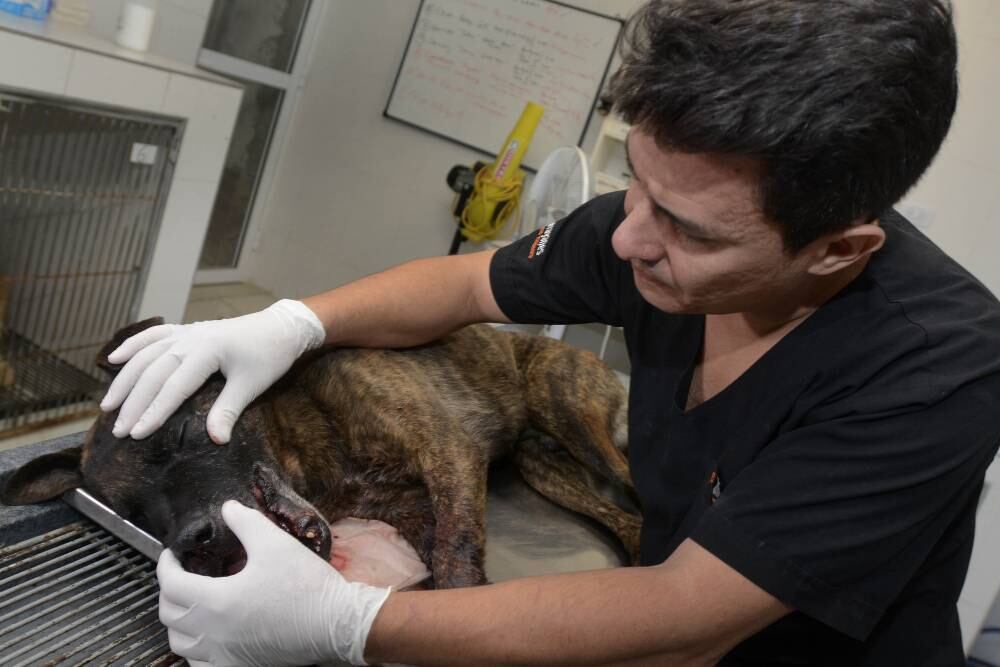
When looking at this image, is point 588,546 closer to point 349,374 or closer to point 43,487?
point 349,374

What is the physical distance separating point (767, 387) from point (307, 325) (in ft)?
3.12

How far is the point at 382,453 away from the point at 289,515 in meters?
0.36

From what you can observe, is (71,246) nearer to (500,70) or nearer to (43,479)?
(43,479)

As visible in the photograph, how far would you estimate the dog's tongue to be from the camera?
5.46ft

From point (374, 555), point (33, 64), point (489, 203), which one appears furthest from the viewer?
point (489, 203)

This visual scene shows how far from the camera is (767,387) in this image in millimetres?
1339

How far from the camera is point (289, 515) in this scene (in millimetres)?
1561

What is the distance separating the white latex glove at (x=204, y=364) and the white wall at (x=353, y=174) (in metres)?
3.73

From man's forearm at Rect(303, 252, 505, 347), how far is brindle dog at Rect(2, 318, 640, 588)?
0.09m

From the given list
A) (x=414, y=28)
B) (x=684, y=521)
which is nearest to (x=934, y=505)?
(x=684, y=521)

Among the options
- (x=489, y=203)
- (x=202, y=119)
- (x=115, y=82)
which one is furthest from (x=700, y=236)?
(x=489, y=203)

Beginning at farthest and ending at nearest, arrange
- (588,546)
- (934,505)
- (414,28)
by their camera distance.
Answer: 1. (414,28)
2. (588,546)
3. (934,505)

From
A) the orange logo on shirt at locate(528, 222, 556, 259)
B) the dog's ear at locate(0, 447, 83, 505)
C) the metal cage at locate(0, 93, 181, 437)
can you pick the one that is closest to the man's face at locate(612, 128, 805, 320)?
the orange logo on shirt at locate(528, 222, 556, 259)

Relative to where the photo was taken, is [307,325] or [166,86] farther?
[166,86]
